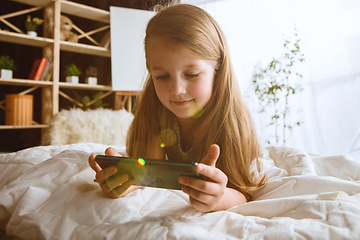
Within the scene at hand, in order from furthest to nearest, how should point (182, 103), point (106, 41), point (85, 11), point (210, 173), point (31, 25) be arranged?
point (106, 41)
point (85, 11)
point (31, 25)
point (182, 103)
point (210, 173)

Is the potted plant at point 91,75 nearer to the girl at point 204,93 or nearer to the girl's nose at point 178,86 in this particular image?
the girl at point 204,93

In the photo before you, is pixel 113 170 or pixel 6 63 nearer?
pixel 113 170

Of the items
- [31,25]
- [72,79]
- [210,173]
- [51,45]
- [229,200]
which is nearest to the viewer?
[210,173]

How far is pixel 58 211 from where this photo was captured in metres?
0.52

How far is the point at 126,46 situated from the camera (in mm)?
2717

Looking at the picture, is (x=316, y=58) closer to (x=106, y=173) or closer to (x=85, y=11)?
(x=85, y=11)

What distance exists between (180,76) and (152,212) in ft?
1.16

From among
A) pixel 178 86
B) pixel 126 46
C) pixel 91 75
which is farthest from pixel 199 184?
pixel 91 75

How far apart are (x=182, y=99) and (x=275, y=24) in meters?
2.54

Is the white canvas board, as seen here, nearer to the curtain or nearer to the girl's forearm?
the curtain

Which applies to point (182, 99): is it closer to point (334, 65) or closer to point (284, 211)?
point (284, 211)

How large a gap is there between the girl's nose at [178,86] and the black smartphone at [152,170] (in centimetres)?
26

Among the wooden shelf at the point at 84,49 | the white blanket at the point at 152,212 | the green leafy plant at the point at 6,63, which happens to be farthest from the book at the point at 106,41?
the white blanket at the point at 152,212

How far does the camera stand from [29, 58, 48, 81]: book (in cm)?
238
